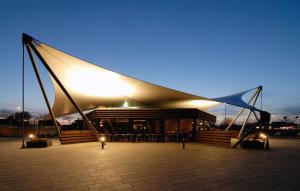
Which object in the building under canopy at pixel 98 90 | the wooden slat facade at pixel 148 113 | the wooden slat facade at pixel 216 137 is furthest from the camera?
the wooden slat facade at pixel 148 113

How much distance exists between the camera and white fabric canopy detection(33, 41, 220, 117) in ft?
37.0

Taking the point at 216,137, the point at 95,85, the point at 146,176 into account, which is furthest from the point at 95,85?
the point at 146,176

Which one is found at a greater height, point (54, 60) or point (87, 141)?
point (54, 60)

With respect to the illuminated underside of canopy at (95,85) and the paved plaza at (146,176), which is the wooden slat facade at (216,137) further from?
the paved plaza at (146,176)

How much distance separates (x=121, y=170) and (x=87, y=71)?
6.79 meters

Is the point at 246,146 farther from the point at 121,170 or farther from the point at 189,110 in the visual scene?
the point at 121,170

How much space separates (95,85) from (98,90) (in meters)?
1.00

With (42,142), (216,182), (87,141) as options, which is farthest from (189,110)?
(216,182)

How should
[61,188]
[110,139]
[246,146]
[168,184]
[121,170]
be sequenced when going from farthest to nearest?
[110,139]
[246,146]
[121,170]
[168,184]
[61,188]

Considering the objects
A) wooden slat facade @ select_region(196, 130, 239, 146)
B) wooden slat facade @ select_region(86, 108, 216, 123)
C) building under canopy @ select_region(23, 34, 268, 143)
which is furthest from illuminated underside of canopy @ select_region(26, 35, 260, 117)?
wooden slat facade @ select_region(196, 130, 239, 146)

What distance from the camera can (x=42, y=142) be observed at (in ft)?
41.6

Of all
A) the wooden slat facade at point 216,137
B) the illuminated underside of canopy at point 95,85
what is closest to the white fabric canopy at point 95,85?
the illuminated underside of canopy at point 95,85

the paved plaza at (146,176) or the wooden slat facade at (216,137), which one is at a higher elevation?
the paved plaza at (146,176)

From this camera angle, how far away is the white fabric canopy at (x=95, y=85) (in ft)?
37.0
